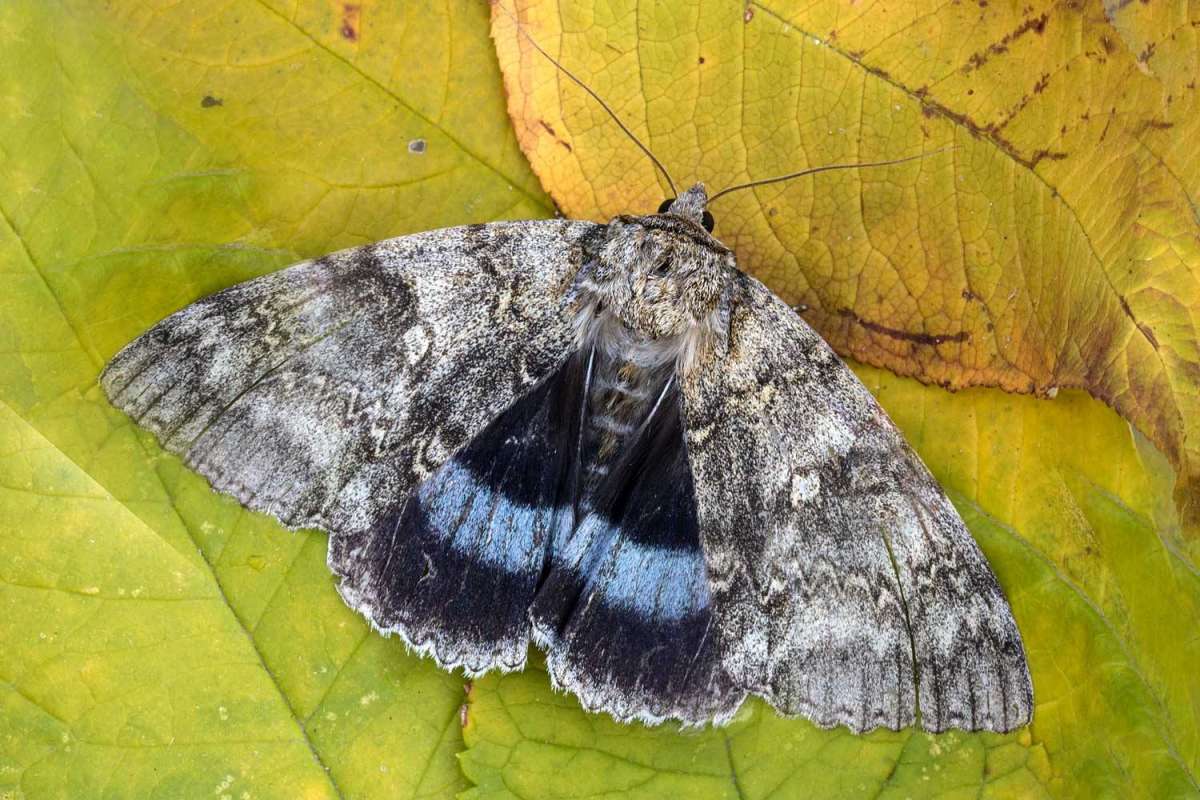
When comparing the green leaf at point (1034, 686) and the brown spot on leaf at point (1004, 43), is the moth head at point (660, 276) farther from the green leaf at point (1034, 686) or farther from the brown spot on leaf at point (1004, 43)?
the brown spot on leaf at point (1004, 43)

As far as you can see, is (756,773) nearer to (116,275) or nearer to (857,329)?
(857,329)

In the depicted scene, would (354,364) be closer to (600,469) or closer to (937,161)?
(600,469)

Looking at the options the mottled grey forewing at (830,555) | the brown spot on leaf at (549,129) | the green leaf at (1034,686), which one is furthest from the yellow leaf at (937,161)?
the mottled grey forewing at (830,555)

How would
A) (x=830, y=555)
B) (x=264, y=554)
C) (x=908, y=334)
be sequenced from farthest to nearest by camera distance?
(x=908, y=334), (x=264, y=554), (x=830, y=555)

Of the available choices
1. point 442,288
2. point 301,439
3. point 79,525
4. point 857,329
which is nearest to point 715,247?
point 857,329

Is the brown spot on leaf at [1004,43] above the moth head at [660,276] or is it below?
above

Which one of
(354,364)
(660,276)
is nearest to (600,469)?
(660,276)

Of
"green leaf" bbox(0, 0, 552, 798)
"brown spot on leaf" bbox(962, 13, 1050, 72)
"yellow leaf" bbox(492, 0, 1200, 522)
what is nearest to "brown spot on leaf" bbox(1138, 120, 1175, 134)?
"yellow leaf" bbox(492, 0, 1200, 522)
